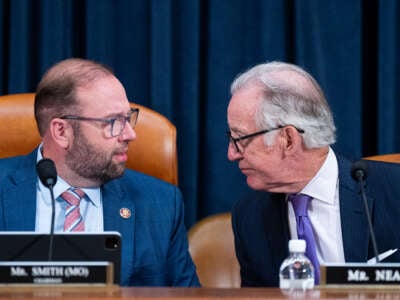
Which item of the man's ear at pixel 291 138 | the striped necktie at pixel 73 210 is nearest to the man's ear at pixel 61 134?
the striped necktie at pixel 73 210

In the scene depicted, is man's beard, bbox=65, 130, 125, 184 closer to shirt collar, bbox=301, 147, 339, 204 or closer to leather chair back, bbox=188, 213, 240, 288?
leather chair back, bbox=188, 213, 240, 288

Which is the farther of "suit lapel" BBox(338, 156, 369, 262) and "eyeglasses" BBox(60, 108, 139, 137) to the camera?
"eyeglasses" BBox(60, 108, 139, 137)

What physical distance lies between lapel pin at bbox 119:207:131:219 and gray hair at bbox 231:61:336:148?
0.54 meters

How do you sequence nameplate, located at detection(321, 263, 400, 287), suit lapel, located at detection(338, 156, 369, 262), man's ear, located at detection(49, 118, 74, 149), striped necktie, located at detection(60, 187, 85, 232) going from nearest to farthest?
nameplate, located at detection(321, 263, 400, 287)
suit lapel, located at detection(338, 156, 369, 262)
striped necktie, located at detection(60, 187, 85, 232)
man's ear, located at detection(49, 118, 74, 149)

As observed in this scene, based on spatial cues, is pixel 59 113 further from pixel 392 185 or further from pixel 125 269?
pixel 392 185

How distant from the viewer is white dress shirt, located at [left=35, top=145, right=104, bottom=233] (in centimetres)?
302

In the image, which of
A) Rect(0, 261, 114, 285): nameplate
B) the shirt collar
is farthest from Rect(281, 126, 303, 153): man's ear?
Rect(0, 261, 114, 285): nameplate

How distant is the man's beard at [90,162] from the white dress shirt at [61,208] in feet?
0.20

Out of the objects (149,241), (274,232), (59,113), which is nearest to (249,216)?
(274,232)

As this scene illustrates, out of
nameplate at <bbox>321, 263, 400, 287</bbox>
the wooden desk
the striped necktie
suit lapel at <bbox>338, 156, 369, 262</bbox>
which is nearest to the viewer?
the wooden desk

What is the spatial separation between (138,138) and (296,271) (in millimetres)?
1019

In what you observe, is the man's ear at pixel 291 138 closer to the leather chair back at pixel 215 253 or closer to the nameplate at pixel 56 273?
the leather chair back at pixel 215 253

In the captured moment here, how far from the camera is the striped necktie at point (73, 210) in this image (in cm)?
300

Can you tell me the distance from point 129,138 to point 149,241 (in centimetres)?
34
